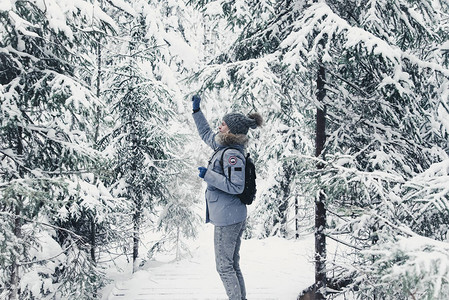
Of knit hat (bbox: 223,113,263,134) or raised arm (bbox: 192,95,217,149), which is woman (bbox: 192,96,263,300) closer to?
knit hat (bbox: 223,113,263,134)

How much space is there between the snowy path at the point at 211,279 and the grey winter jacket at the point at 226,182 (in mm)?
1964

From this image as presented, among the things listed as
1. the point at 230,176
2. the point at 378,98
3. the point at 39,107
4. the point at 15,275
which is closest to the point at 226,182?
the point at 230,176

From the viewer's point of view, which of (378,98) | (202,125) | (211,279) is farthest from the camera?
(211,279)

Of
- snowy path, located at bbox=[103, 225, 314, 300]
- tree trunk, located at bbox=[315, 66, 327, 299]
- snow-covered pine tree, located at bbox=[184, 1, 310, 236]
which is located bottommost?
snowy path, located at bbox=[103, 225, 314, 300]

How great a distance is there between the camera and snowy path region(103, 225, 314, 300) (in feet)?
22.3

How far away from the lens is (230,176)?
4.07 metres

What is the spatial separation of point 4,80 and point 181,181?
6.77 meters

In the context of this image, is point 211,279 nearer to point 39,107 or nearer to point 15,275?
point 15,275

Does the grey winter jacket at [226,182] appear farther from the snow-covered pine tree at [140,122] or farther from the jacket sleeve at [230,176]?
the snow-covered pine tree at [140,122]

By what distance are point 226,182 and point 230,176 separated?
0.27ft

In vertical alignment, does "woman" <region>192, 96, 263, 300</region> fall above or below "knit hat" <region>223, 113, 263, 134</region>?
below

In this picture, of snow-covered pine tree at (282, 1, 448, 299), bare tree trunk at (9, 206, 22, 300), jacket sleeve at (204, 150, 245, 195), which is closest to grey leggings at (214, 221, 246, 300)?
jacket sleeve at (204, 150, 245, 195)

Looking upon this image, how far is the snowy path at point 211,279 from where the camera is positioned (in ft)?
22.3

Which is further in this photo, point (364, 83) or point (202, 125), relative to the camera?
point (364, 83)
